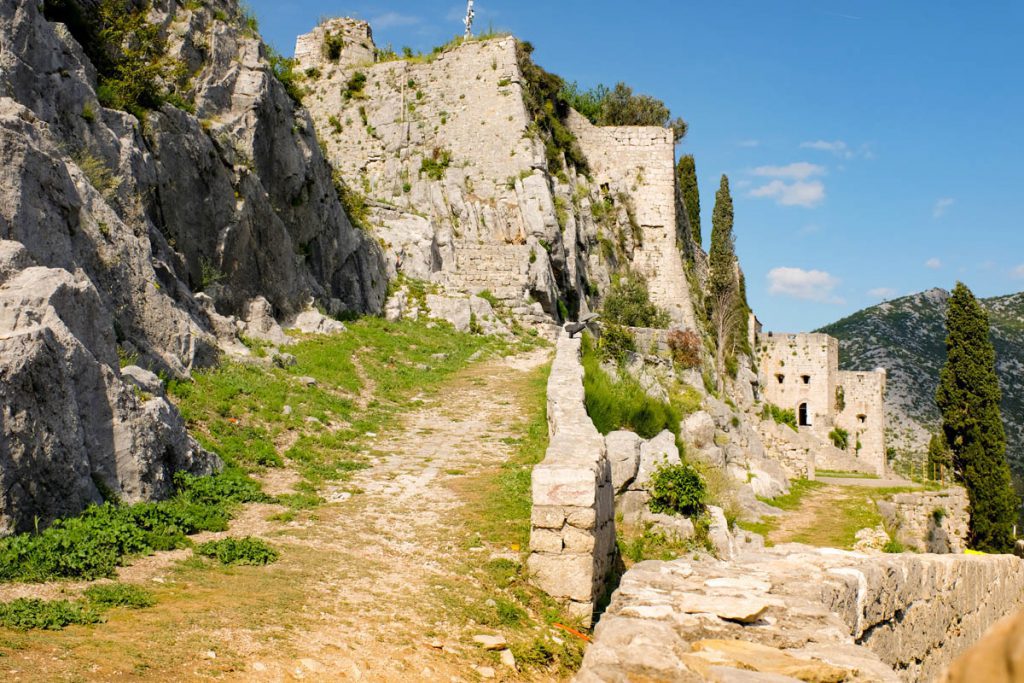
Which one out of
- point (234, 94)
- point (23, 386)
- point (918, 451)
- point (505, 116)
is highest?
point (505, 116)

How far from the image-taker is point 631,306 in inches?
1332

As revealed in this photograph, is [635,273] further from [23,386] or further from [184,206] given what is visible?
[23,386]

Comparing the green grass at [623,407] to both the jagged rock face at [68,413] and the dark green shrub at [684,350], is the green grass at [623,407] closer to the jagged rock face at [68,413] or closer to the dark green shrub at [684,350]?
the jagged rock face at [68,413]

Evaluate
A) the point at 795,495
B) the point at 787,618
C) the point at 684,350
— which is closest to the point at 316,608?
the point at 787,618

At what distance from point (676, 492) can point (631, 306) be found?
24374mm

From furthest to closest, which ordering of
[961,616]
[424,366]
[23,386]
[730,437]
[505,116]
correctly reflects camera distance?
[505,116] → [730,437] → [424,366] → [961,616] → [23,386]

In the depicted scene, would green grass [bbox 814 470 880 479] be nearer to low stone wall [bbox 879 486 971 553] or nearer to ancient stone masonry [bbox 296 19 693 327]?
low stone wall [bbox 879 486 971 553]

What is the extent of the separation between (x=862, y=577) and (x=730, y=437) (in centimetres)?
1902

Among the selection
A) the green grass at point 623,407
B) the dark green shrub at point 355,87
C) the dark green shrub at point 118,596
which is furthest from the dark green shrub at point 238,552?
the dark green shrub at point 355,87

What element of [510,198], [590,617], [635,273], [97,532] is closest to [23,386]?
[97,532]

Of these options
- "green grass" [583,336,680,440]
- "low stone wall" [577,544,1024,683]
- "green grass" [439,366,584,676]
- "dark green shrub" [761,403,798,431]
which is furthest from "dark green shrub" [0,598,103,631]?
"dark green shrub" [761,403,798,431]

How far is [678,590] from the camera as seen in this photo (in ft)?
18.1

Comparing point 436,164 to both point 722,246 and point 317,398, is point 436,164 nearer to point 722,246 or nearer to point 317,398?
point 722,246

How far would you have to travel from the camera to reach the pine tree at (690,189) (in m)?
45.9
